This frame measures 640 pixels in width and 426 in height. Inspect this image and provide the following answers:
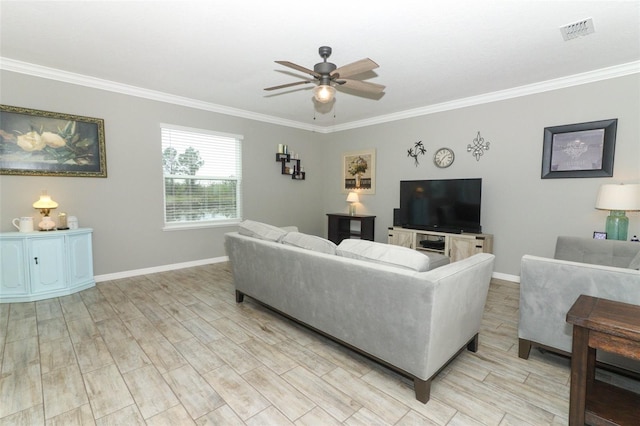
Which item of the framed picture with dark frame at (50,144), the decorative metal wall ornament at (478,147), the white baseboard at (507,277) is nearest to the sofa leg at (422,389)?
the white baseboard at (507,277)

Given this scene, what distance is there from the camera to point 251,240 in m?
2.82

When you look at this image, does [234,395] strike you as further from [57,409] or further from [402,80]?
[402,80]

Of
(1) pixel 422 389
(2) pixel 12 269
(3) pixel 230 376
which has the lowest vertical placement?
(3) pixel 230 376

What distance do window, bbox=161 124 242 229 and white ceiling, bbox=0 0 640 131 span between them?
0.81 metres

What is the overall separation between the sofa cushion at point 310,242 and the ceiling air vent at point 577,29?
107 inches

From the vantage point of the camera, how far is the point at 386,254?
189 centimetres

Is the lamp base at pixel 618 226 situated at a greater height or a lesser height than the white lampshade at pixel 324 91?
lesser

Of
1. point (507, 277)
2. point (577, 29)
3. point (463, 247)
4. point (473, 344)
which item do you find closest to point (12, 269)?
point (473, 344)

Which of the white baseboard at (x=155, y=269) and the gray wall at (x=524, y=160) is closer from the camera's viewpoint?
the gray wall at (x=524, y=160)

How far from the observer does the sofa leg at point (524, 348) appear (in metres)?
2.15

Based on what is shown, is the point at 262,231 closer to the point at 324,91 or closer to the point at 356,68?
the point at 324,91

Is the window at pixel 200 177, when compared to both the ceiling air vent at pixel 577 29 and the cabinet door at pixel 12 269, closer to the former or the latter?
the cabinet door at pixel 12 269

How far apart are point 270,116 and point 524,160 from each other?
412 centimetres

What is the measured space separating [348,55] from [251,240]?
6.91ft
